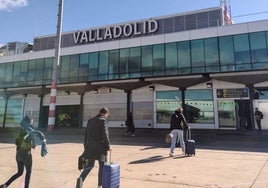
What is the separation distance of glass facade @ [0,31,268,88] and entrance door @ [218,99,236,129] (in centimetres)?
270

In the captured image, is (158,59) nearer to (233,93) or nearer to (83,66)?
(233,93)

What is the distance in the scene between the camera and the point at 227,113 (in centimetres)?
2144

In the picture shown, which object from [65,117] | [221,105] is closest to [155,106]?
[221,105]

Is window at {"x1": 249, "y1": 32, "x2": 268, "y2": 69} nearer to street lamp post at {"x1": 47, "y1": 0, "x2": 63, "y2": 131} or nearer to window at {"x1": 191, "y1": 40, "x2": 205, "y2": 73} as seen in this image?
window at {"x1": 191, "y1": 40, "x2": 205, "y2": 73}

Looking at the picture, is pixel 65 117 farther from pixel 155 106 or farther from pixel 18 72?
pixel 155 106

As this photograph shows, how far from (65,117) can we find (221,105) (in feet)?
54.2

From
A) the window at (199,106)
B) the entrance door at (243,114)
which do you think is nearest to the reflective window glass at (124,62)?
the window at (199,106)

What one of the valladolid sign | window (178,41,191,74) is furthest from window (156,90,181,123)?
the valladolid sign

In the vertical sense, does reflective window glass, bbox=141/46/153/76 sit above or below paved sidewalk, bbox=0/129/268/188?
above

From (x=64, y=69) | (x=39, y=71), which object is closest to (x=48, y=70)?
(x=39, y=71)

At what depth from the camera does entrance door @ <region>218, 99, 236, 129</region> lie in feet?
69.6

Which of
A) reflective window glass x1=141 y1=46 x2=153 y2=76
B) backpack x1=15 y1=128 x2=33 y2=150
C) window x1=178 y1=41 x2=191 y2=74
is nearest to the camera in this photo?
backpack x1=15 y1=128 x2=33 y2=150

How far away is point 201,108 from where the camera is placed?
2228 centimetres

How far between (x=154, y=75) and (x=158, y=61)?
1372 mm
